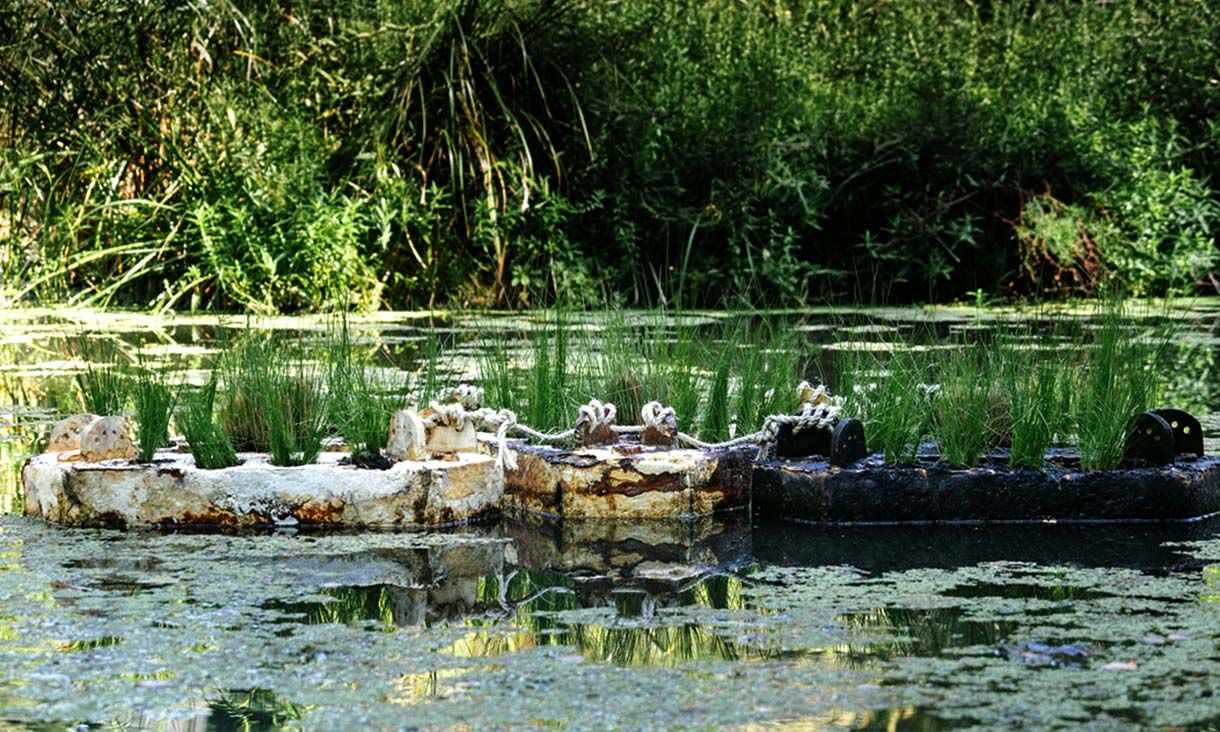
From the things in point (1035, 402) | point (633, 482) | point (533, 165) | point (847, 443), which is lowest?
point (633, 482)

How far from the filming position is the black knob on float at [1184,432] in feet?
17.0

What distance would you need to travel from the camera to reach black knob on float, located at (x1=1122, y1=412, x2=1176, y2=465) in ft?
16.4

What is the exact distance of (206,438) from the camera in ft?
16.0

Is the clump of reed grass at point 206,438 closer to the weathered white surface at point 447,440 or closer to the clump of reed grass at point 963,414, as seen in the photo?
the weathered white surface at point 447,440

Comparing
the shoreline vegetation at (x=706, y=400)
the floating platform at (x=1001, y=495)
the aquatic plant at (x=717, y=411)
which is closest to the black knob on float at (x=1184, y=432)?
the shoreline vegetation at (x=706, y=400)

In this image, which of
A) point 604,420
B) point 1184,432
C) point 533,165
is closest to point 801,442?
point 604,420

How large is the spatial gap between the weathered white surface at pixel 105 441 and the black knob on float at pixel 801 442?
184 centimetres

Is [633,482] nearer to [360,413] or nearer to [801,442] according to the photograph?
[801,442]

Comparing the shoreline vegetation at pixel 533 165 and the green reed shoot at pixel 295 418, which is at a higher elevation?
the shoreline vegetation at pixel 533 165

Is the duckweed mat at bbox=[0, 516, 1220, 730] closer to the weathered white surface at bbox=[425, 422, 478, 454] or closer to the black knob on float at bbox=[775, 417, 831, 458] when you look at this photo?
the weathered white surface at bbox=[425, 422, 478, 454]

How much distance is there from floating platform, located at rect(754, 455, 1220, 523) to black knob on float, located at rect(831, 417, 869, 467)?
70 millimetres

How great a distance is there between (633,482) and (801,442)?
0.60 meters

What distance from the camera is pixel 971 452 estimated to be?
5.04 metres

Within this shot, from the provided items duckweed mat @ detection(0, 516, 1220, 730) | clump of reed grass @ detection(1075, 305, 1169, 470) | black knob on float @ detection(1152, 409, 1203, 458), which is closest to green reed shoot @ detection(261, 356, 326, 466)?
duckweed mat @ detection(0, 516, 1220, 730)
